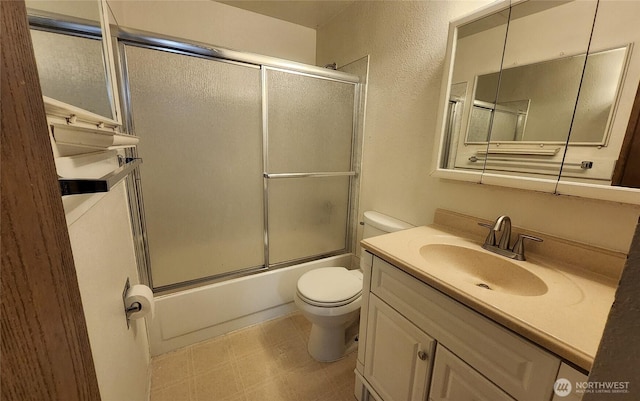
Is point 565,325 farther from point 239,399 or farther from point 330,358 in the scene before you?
point 239,399

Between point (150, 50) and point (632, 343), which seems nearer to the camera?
point (632, 343)

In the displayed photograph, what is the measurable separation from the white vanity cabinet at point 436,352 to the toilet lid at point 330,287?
0.26 metres

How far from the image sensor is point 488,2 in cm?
113

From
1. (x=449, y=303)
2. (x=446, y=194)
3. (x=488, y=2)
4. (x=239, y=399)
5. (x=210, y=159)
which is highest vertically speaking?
(x=488, y=2)

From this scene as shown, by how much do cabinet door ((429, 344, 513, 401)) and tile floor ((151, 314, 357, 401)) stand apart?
64 centimetres

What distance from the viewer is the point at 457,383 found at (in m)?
0.82

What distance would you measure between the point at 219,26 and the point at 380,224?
6.39 feet

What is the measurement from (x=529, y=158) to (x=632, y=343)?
1011 millimetres

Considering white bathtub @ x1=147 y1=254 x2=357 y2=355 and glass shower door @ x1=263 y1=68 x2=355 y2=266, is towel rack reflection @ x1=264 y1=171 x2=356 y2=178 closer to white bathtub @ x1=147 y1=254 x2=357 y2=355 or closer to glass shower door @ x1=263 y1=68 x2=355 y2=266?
glass shower door @ x1=263 y1=68 x2=355 y2=266

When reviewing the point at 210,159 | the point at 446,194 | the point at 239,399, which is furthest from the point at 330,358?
the point at 210,159

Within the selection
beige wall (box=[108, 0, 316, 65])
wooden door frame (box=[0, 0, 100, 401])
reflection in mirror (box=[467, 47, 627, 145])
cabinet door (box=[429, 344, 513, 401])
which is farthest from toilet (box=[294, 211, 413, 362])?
beige wall (box=[108, 0, 316, 65])

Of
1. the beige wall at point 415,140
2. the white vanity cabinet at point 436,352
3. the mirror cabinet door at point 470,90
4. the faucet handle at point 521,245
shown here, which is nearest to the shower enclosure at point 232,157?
the beige wall at point 415,140

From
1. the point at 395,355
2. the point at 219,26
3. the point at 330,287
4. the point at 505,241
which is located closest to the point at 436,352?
the point at 395,355

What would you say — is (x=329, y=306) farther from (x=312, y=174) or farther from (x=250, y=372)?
(x=312, y=174)
